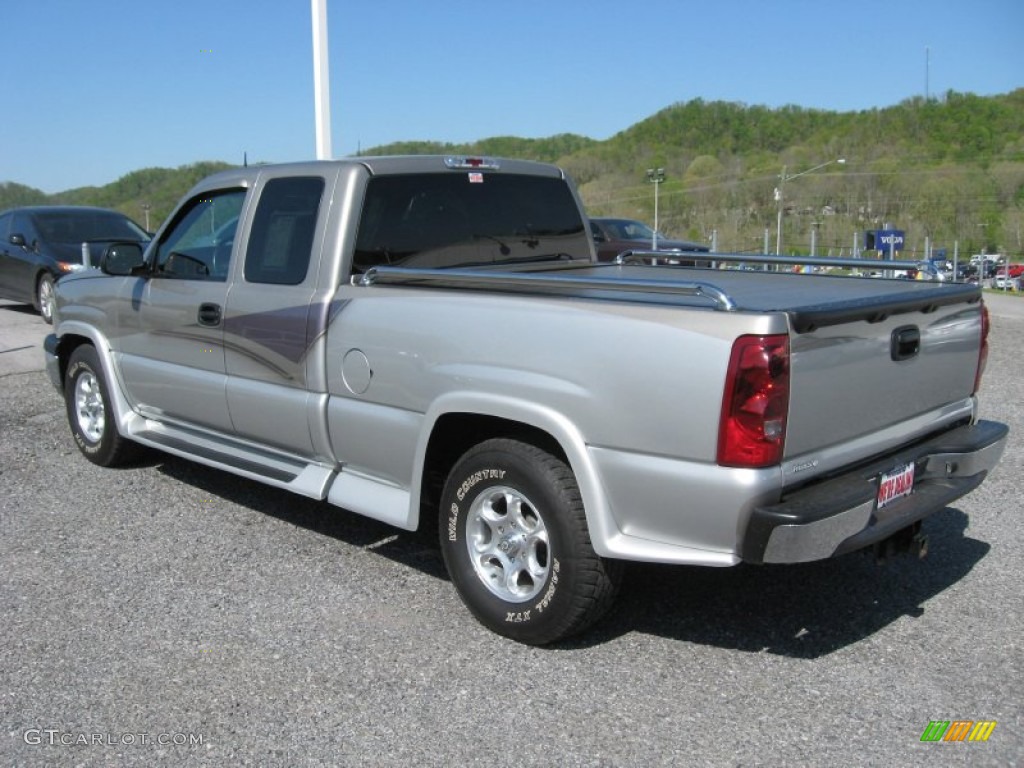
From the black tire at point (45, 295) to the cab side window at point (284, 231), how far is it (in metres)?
9.84

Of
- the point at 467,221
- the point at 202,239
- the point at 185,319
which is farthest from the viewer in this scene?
the point at 202,239

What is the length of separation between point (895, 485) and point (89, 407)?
5118mm

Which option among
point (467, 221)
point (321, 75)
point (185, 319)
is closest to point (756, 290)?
point (467, 221)

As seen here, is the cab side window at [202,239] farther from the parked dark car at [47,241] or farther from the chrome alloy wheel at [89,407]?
the parked dark car at [47,241]

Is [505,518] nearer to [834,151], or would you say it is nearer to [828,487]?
[828,487]

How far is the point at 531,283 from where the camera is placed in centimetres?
384

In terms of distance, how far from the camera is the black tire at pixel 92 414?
6.27 metres

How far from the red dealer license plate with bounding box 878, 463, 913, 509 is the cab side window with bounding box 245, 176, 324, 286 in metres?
2.70

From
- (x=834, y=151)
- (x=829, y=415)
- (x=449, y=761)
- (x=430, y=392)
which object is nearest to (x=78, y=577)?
(x=430, y=392)

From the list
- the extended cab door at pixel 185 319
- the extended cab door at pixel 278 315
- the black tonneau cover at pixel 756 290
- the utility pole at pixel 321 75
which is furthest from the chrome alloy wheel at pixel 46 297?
the black tonneau cover at pixel 756 290

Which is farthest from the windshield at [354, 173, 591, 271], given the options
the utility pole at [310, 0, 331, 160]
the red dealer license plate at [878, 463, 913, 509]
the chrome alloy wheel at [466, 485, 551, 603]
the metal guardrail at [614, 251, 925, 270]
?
the utility pole at [310, 0, 331, 160]

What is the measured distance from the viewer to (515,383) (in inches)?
147

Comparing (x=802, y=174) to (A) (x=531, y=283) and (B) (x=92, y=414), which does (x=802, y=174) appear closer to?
(B) (x=92, y=414)

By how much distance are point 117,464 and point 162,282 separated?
1.55 metres
